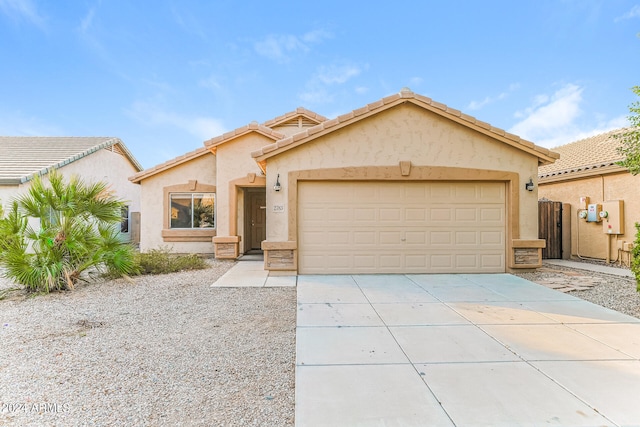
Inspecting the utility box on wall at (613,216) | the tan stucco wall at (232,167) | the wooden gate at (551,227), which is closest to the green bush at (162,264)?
the tan stucco wall at (232,167)

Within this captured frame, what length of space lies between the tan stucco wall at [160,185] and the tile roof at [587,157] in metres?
13.7

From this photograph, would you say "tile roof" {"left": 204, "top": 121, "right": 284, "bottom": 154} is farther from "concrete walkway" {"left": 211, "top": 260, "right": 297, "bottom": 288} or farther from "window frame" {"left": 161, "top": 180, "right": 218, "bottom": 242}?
"concrete walkway" {"left": 211, "top": 260, "right": 297, "bottom": 288}

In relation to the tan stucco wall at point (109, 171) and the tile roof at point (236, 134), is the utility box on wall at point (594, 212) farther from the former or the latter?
the tan stucco wall at point (109, 171)

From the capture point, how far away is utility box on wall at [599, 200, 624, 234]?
989 cm

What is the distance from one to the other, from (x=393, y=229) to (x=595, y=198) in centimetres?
818

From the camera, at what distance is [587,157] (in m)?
12.0

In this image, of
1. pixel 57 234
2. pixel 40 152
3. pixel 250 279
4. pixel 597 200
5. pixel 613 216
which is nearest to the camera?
pixel 57 234

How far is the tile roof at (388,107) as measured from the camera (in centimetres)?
802

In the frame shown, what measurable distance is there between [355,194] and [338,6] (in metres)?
8.17

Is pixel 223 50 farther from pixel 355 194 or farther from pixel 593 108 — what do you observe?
pixel 593 108

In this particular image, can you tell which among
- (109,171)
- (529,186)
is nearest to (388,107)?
(529,186)

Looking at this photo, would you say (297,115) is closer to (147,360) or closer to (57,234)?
(57,234)

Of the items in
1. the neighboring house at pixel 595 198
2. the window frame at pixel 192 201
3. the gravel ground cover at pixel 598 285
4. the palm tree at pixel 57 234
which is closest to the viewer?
the gravel ground cover at pixel 598 285

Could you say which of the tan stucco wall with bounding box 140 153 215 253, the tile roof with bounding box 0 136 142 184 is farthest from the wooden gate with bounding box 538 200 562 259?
the tile roof with bounding box 0 136 142 184
